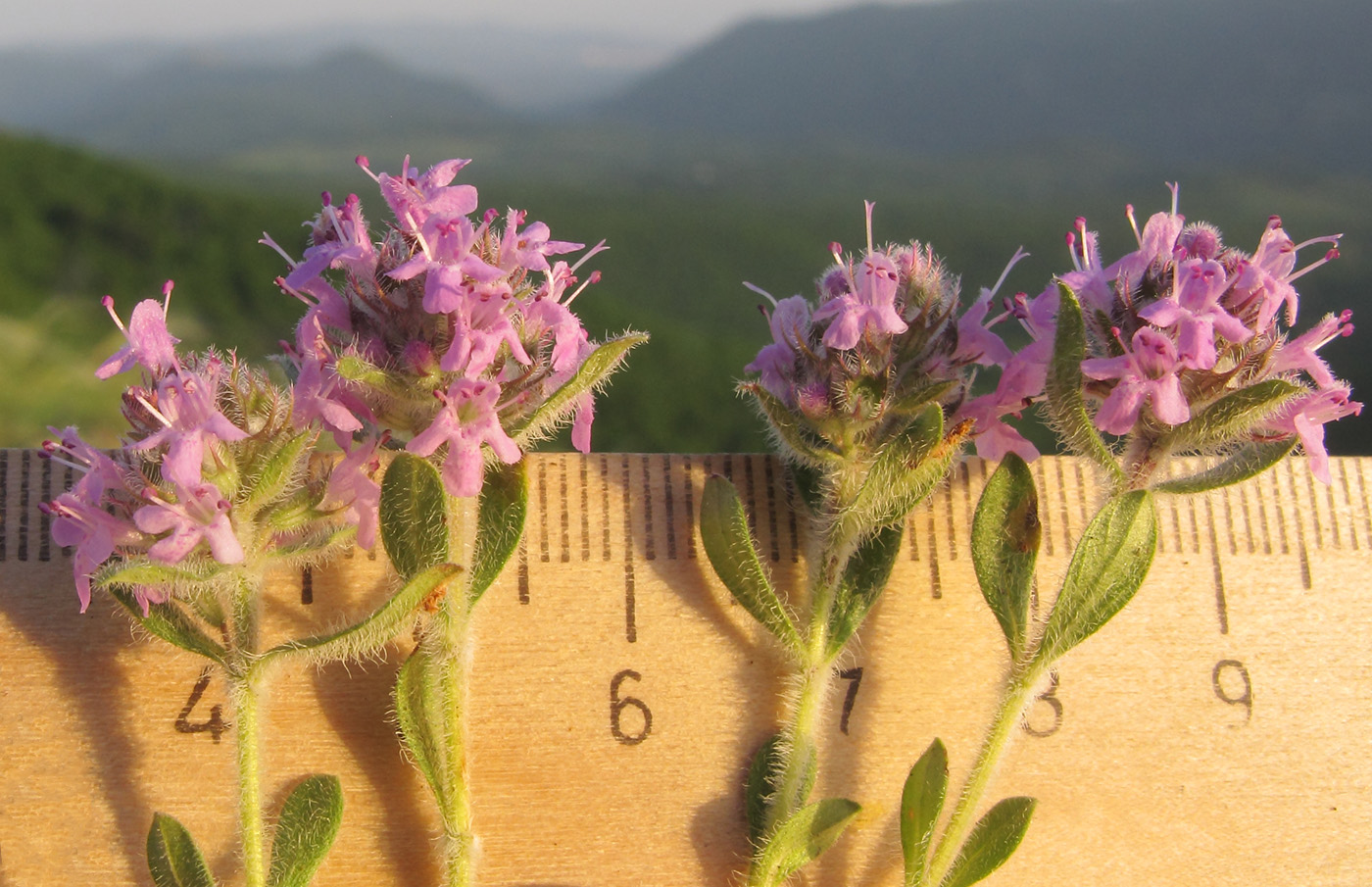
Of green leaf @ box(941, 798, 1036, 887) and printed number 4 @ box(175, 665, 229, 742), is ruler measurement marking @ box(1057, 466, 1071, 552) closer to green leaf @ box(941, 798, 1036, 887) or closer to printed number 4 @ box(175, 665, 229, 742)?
green leaf @ box(941, 798, 1036, 887)

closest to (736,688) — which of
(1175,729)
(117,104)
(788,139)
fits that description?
(1175,729)

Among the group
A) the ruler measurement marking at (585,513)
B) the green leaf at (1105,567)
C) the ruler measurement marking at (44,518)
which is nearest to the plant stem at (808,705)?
the green leaf at (1105,567)

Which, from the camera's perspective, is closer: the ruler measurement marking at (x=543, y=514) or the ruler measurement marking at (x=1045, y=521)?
the ruler measurement marking at (x=543, y=514)

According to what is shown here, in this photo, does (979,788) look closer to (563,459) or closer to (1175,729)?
(1175,729)

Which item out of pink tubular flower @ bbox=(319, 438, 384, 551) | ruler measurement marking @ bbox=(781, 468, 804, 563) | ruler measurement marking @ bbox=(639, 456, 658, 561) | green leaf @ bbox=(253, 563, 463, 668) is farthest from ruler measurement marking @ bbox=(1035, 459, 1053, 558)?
pink tubular flower @ bbox=(319, 438, 384, 551)

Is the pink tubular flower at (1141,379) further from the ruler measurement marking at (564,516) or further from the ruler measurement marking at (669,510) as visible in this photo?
the ruler measurement marking at (564,516)
